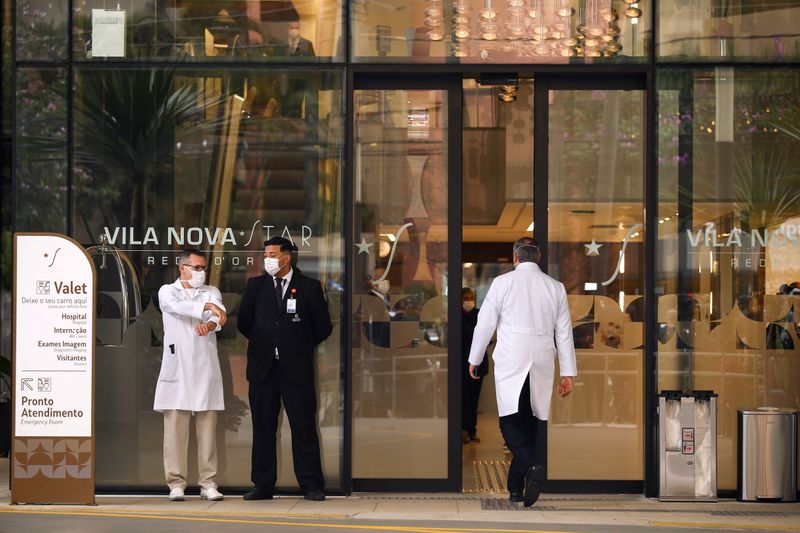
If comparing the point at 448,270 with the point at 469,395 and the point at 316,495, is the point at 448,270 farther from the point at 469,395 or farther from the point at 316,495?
the point at 469,395

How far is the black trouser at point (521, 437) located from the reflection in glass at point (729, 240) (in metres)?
1.17

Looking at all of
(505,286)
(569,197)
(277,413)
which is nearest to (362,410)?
(277,413)

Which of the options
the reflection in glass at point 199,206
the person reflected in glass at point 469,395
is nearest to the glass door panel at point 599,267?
the reflection in glass at point 199,206

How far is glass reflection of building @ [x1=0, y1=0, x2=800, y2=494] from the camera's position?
10.6 m

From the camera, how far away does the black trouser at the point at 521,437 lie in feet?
32.3

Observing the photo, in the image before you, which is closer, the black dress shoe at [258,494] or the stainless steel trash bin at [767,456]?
the stainless steel trash bin at [767,456]

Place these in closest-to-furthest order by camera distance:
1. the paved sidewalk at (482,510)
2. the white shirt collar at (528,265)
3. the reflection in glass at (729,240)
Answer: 1. the paved sidewalk at (482,510)
2. the white shirt collar at (528,265)
3. the reflection in glass at (729,240)

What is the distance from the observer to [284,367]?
10.2 m

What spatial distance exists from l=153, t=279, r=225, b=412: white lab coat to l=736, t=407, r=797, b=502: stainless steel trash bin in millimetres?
3833

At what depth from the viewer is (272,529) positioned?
8.81 metres

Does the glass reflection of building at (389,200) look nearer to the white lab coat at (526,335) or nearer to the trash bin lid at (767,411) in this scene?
the trash bin lid at (767,411)

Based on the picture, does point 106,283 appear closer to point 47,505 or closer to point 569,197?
point 47,505

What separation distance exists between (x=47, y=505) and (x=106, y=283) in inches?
67.7

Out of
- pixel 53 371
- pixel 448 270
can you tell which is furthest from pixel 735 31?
pixel 53 371
